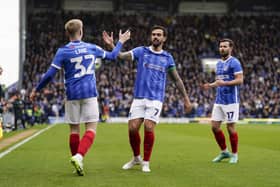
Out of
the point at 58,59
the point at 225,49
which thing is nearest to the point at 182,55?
the point at 225,49

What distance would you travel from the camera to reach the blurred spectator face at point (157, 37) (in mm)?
9109

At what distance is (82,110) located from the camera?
336 inches

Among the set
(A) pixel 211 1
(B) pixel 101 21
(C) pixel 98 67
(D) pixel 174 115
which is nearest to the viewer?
(D) pixel 174 115

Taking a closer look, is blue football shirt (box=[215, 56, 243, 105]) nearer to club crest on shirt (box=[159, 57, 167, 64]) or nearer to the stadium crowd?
club crest on shirt (box=[159, 57, 167, 64])

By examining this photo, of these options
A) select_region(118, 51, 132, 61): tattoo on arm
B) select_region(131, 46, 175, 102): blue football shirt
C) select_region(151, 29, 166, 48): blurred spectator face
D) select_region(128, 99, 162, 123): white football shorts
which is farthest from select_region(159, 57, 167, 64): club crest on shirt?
select_region(128, 99, 162, 123): white football shorts

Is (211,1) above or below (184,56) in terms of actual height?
above

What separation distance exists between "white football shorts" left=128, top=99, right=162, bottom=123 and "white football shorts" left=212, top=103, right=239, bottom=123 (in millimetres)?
2201

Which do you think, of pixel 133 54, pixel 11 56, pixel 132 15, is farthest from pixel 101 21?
pixel 133 54

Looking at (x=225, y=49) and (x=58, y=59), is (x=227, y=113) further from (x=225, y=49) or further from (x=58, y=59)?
(x=58, y=59)

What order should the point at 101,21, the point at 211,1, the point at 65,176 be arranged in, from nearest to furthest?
the point at 65,176
the point at 101,21
the point at 211,1

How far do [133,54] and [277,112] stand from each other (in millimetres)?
36225

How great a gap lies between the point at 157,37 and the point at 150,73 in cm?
57

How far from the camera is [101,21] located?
51.0 meters

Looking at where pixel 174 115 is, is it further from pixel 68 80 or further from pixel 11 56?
pixel 68 80
